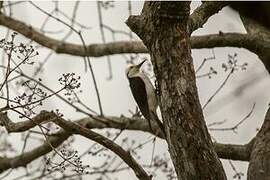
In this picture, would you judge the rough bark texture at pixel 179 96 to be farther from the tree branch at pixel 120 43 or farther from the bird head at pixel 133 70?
the bird head at pixel 133 70

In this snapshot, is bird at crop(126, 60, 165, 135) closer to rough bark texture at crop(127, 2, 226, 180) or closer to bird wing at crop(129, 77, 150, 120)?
bird wing at crop(129, 77, 150, 120)

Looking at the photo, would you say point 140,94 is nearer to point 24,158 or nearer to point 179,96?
point 24,158

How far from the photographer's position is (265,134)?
1562 millimetres

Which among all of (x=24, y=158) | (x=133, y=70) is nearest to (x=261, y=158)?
(x=133, y=70)

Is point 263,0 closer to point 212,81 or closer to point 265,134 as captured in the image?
point 265,134

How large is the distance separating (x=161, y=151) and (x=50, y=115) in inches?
60.3

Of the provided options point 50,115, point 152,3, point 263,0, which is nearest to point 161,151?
point 50,115

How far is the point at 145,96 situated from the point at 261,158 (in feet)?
2.17

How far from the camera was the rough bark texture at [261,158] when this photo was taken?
1454mm

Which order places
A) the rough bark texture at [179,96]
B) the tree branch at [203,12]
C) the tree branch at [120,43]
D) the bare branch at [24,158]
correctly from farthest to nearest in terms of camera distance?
1. the bare branch at [24,158]
2. the tree branch at [120,43]
3. the tree branch at [203,12]
4. the rough bark texture at [179,96]

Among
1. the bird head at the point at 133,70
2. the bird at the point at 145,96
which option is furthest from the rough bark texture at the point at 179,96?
the bird head at the point at 133,70

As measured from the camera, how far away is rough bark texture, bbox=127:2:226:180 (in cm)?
117

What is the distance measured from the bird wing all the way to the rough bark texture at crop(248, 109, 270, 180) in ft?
1.82

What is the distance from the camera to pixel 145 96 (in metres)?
2.03
